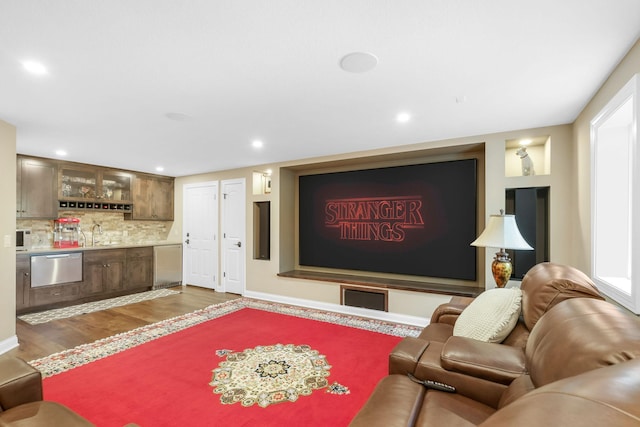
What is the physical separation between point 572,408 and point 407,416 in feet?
2.90

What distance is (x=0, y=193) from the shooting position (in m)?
3.17

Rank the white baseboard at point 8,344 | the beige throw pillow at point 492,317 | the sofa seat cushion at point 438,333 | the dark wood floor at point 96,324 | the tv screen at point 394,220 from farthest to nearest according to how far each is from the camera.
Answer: the tv screen at point 394,220 < the dark wood floor at point 96,324 < the white baseboard at point 8,344 < the sofa seat cushion at point 438,333 < the beige throw pillow at point 492,317

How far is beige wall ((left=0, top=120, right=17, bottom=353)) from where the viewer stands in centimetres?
319

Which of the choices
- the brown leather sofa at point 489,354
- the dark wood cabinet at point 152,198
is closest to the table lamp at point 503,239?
the brown leather sofa at point 489,354

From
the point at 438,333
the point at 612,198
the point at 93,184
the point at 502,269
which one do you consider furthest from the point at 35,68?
the point at 612,198

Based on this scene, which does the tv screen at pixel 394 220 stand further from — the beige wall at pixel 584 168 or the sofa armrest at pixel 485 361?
the sofa armrest at pixel 485 361

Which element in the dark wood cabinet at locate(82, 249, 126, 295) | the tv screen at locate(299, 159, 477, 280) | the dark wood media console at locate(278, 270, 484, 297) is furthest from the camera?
the dark wood cabinet at locate(82, 249, 126, 295)

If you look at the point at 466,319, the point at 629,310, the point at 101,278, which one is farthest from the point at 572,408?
the point at 101,278

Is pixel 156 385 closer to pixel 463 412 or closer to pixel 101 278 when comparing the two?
pixel 463 412

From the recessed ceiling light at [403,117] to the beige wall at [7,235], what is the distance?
4042 mm

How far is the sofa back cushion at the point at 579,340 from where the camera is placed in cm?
95

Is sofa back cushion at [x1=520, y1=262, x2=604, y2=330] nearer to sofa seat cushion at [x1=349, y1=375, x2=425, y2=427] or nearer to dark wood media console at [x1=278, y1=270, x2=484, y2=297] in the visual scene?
sofa seat cushion at [x1=349, y1=375, x2=425, y2=427]

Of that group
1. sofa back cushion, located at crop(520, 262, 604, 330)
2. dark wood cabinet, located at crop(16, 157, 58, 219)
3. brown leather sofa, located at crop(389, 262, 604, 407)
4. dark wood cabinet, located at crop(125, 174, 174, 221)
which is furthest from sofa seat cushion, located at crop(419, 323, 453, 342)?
dark wood cabinet, located at crop(125, 174, 174, 221)

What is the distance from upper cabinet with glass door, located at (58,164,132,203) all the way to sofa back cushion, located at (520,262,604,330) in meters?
6.51
